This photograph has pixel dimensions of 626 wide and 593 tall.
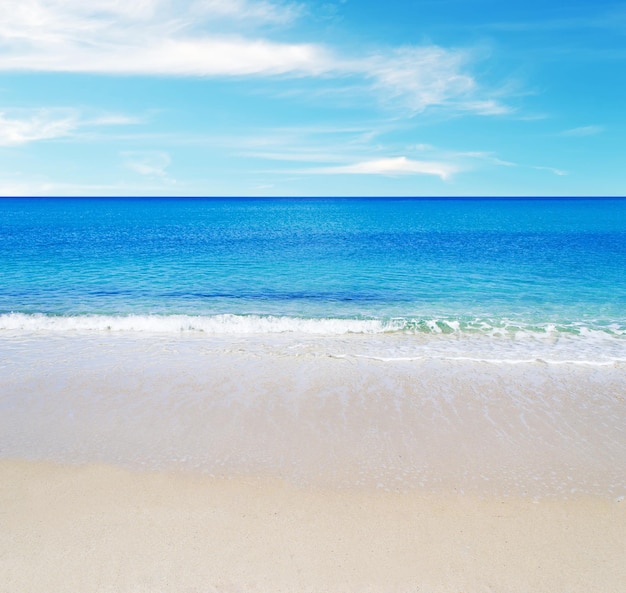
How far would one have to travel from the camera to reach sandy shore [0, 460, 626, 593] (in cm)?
535

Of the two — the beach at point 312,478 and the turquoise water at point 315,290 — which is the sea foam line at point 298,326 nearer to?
the turquoise water at point 315,290

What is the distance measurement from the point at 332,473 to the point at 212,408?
3545 mm

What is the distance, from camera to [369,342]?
15.5 metres

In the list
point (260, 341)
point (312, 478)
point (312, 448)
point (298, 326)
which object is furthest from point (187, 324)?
point (312, 478)

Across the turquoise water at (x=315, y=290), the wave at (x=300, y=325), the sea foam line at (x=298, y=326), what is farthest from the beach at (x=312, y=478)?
the turquoise water at (x=315, y=290)

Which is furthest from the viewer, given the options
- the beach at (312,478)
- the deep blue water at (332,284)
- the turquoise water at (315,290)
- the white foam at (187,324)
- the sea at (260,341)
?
the deep blue water at (332,284)

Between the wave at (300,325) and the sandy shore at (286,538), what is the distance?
9.83 metres

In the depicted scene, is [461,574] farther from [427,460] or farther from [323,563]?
[427,460]

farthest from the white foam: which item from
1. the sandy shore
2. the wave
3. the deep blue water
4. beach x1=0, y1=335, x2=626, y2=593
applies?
the sandy shore

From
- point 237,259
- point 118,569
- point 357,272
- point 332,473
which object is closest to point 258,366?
point 332,473

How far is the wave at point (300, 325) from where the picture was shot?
16.7 meters

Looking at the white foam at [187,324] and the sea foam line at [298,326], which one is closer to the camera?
the sea foam line at [298,326]

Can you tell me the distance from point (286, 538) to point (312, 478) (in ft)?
Answer: 4.77

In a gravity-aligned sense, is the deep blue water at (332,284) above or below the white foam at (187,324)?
above
